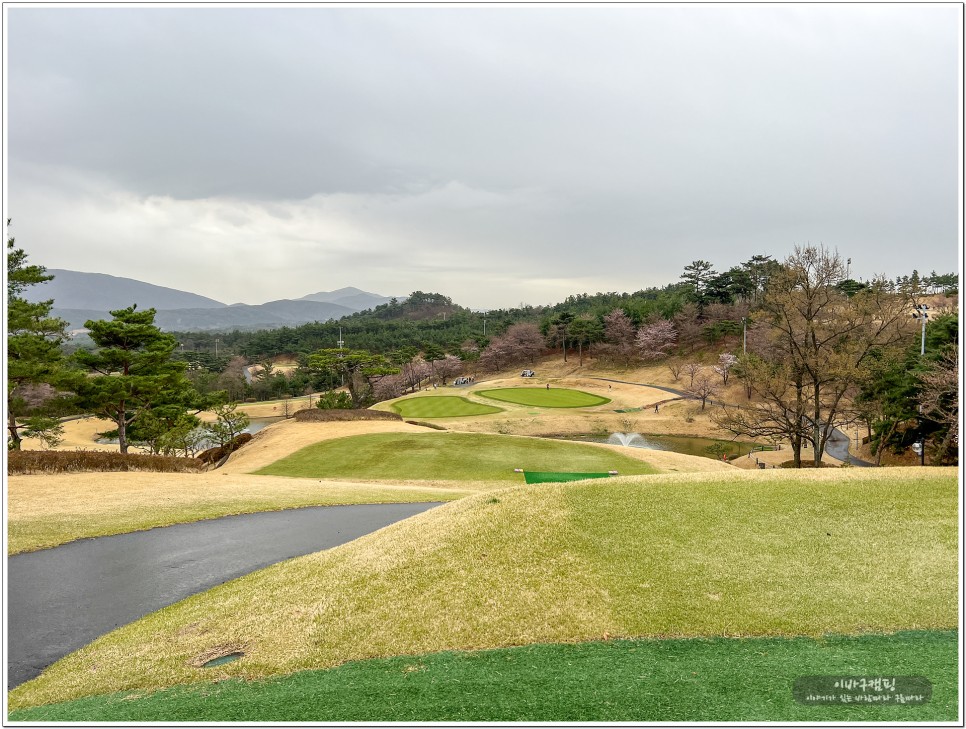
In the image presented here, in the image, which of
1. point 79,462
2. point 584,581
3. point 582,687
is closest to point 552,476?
point 584,581

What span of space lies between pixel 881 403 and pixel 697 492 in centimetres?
2566

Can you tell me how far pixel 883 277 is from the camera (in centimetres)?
2172

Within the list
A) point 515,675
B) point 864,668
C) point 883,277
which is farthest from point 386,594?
point 883,277

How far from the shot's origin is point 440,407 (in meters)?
52.6

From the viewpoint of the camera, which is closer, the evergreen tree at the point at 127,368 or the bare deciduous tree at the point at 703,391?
the evergreen tree at the point at 127,368

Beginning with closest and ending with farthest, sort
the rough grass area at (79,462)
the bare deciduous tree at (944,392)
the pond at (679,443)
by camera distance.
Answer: the bare deciduous tree at (944,392) < the rough grass area at (79,462) < the pond at (679,443)

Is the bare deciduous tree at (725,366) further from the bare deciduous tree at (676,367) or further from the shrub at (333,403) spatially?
the shrub at (333,403)

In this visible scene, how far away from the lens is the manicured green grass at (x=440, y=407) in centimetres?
4959

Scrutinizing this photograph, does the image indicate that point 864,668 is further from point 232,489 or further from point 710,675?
point 232,489

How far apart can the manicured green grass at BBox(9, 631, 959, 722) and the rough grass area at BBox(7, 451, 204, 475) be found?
15504 millimetres

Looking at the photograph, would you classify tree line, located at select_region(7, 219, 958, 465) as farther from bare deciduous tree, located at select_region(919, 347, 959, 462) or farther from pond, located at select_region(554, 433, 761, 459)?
pond, located at select_region(554, 433, 761, 459)

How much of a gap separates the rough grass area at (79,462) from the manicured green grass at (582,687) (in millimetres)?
15504

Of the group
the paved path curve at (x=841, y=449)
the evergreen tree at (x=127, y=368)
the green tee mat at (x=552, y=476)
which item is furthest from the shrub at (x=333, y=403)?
the paved path curve at (x=841, y=449)

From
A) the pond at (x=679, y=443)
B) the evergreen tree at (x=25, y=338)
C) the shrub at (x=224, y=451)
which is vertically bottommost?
the pond at (x=679, y=443)
